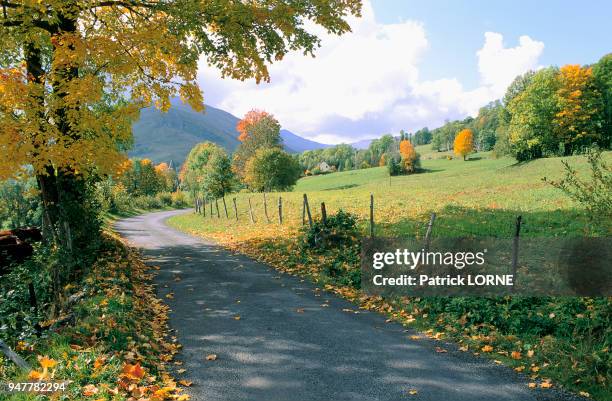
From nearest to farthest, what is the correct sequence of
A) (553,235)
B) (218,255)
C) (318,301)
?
(318,301) → (553,235) → (218,255)

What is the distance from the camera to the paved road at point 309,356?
551 centimetres

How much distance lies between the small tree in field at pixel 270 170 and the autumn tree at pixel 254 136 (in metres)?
12.8

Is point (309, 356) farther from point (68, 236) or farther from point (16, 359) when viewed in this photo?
point (68, 236)

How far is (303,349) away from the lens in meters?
6.88

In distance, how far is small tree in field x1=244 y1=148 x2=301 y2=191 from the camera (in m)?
58.6

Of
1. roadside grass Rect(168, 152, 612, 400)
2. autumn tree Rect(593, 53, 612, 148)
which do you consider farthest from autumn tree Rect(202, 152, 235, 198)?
autumn tree Rect(593, 53, 612, 148)

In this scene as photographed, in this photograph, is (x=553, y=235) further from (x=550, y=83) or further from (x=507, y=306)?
(x=550, y=83)

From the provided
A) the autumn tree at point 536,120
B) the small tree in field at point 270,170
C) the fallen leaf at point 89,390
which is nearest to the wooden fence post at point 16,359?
the fallen leaf at point 89,390

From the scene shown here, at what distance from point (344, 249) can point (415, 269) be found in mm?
3491

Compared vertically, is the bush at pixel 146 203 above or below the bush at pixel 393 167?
below

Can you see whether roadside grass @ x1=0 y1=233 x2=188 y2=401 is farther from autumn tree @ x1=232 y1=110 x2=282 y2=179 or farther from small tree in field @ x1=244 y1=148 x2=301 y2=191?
autumn tree @ x1=232 y1=110 x2=282 y2=179

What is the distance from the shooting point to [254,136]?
7394 centimetres

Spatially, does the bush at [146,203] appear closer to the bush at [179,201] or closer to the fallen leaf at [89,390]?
the bush at [179,201]

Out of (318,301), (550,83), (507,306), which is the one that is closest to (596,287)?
(507,306)
